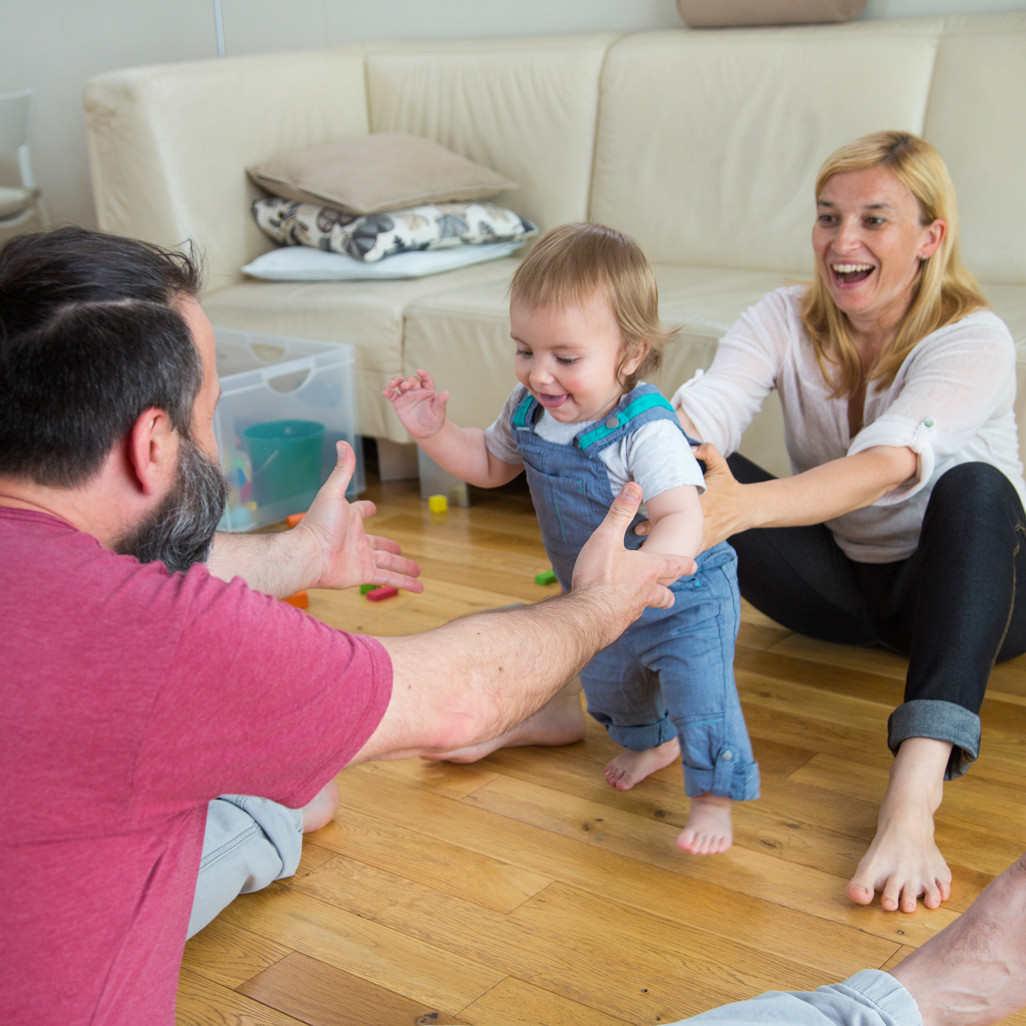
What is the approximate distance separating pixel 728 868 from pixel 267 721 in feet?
2.68

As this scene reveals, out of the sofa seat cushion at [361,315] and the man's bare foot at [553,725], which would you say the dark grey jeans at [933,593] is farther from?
the sofa seat cushion at [361,315]

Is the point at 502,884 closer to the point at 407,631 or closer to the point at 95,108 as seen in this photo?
the point at 407,631

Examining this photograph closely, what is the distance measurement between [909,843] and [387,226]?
1.98 m

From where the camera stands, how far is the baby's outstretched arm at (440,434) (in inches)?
58.7

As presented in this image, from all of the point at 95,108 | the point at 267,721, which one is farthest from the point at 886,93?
the point at 267,721

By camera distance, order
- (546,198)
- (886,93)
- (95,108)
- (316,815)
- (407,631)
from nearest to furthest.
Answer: (316,815) → (407,631) → (886,93) → (95,108) → (546,198)

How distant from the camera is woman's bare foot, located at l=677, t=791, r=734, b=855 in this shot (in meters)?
1.39

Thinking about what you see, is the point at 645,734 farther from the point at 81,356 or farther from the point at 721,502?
the point at 81,356

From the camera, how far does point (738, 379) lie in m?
1.74

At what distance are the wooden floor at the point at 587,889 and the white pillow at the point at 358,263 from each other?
56.8 inches

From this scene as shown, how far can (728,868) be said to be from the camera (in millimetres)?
→ 1386

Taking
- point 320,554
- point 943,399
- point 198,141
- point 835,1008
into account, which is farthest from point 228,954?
point 198,141

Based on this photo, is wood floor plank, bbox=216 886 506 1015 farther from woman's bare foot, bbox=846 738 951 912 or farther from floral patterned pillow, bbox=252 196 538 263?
floral patterned pillow, bbox=252 196 538 263

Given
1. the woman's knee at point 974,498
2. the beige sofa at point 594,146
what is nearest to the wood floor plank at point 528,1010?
the woman's knee at point 974,498
